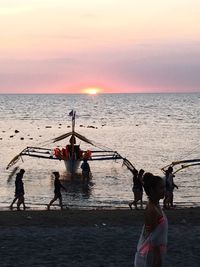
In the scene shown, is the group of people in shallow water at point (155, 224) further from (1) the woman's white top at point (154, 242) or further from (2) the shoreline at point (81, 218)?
(2) the shoreline at point (81, 218)

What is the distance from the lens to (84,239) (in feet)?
39.9

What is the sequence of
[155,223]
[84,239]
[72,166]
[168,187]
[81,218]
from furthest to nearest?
1. [72,166]
2. [168,187]
3. [81,218]
4. [84,239]
5. [155,223]

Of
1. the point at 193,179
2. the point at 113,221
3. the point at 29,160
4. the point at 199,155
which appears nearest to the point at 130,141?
the point at 199,155

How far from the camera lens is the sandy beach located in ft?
33.9

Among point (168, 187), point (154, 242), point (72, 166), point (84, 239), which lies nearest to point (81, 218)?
point (84, 239)

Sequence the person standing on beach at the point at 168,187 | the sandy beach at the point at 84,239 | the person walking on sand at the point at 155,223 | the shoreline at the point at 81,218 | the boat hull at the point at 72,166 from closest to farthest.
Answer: the person walking on sand at the point at 155,223, the sandy beach at the point at 84,239, the shoreline at the point at 81,218, the person standing on beach at the point at 168,187, the boat hull at the point at 72,166

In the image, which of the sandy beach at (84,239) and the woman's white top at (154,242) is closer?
the woman's white top at (154,242)

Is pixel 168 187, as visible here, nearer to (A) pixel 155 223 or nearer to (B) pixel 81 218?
(B) pixel 81 218

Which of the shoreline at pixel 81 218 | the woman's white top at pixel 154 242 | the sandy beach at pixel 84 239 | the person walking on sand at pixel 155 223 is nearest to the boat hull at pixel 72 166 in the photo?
the shoreline at pixel 81 218

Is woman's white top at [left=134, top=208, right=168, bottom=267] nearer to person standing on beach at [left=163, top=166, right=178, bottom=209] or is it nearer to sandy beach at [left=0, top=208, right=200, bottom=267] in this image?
sandy beach at [left=0, top=208, right=200, bottom=267]

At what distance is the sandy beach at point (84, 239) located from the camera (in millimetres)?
10344

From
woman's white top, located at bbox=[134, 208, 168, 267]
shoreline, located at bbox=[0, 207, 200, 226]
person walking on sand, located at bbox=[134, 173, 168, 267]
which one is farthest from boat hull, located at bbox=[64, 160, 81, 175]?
person walking on sand, located at bbox=[134, 173, 168, 267]

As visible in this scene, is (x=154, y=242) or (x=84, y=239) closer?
(x=154, y=242)

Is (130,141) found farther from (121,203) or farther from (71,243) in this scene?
(71,243)
